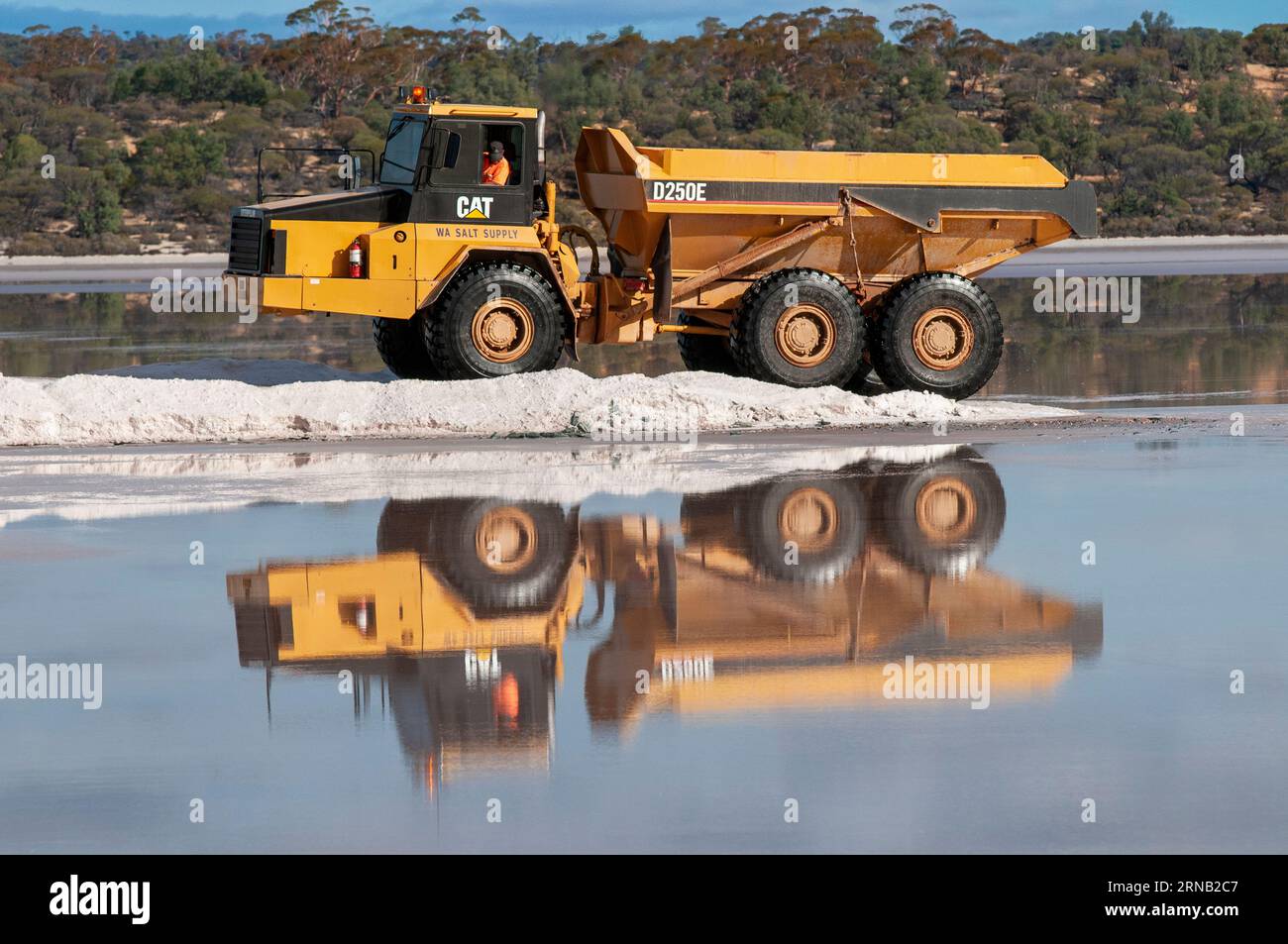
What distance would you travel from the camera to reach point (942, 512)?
12.6 meters

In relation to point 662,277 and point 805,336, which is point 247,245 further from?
point 805,336

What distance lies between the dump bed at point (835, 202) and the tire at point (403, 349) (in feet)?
7.39

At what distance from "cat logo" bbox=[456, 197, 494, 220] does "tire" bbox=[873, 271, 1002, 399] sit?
393 cm

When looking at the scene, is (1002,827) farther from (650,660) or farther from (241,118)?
(241,118)

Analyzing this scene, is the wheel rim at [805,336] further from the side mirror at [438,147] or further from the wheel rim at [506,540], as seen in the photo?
the wheel rim at [506,540]

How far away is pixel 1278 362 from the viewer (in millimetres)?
22734

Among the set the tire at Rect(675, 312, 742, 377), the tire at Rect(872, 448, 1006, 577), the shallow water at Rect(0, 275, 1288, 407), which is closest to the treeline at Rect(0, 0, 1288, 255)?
the shallow water at Rect(0, 275, 1288, 407)

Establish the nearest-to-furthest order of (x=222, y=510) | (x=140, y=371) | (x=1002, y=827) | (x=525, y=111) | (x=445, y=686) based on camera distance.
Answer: (x=1002, y=827), (x=445, y=686), (x=222, y=510), (x=525, y=111), (x=140, y=371)

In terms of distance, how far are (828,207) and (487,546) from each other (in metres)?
7.82

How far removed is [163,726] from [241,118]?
56.8 metres

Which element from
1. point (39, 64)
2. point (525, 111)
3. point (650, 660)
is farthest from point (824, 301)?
point (39, 64)

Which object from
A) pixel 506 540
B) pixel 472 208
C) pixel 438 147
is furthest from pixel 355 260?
pixel 506 540

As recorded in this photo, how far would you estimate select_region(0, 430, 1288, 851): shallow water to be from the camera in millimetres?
6727

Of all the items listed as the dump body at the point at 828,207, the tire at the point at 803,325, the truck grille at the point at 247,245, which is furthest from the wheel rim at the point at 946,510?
the truck grille at the point at 247,245
